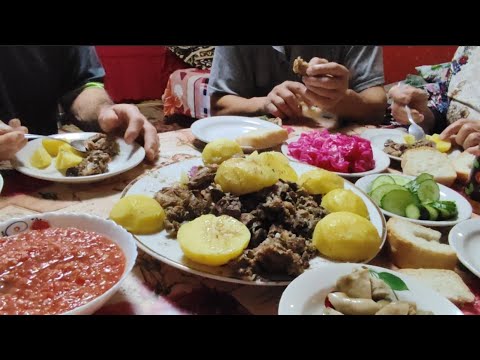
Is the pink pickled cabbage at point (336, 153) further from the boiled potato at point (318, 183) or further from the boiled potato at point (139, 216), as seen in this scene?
the boiled potato at point (139, 216)

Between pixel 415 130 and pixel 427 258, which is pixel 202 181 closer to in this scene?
pixel 427 258

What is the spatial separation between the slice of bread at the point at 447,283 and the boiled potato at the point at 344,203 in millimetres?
193

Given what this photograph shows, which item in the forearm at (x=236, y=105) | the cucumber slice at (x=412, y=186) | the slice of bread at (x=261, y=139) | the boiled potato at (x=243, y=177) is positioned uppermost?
the boiled potato at (x=243, y=177)

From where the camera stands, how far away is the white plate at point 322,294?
0.81 meters

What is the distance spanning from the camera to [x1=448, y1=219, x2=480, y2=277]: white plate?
1.02 meters

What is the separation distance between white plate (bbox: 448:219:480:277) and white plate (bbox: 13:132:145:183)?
40.0 inches

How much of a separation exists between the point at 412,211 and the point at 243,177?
0.53 m

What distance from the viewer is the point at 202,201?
43.8 inches

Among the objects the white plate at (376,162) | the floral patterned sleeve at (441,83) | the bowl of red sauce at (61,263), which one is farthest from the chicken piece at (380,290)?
the floral patterned sleeve at (441,83)

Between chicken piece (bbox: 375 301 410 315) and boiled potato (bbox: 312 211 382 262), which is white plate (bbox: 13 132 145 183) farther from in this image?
chicken piece (bbox: 375 301 410 315)

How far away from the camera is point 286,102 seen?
2217mm

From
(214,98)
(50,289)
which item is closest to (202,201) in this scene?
(50,289)
